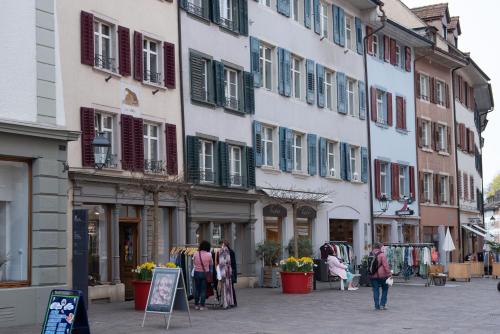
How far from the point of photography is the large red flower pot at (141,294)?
22.3 m

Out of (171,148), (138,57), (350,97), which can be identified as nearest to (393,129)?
(350,97)

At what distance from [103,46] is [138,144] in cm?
293

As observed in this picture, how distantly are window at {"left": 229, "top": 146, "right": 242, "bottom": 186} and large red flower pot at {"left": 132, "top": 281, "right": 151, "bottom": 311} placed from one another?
996cm

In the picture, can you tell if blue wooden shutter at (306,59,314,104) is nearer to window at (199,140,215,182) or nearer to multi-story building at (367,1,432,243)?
multi-story building at (367,1,432,243)

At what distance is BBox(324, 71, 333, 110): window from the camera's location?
132 ft

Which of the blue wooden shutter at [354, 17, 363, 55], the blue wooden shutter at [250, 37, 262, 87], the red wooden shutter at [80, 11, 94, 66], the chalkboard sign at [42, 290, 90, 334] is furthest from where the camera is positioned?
the blue wooden shutter at [354, 17, 363, 55]

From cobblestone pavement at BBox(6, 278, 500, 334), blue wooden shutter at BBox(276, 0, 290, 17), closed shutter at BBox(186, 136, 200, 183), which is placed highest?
blue wooden shutter at BBox(276, 0, 290, 17)

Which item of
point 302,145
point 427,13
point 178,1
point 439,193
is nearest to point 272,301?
point 178,1

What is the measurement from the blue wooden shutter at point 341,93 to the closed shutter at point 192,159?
12.6 meters

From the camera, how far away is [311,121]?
1508 inches

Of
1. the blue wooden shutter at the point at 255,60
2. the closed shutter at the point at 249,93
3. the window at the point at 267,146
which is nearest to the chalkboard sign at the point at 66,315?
the closed shutter at the point at 249,93

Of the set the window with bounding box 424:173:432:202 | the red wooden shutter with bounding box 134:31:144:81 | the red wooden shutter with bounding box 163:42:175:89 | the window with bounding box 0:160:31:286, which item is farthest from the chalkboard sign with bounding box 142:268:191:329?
the window with bounding box 424:173:432:202

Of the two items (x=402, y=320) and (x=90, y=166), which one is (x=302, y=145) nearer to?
(x=90, y=166)

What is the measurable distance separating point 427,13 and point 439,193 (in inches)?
479
